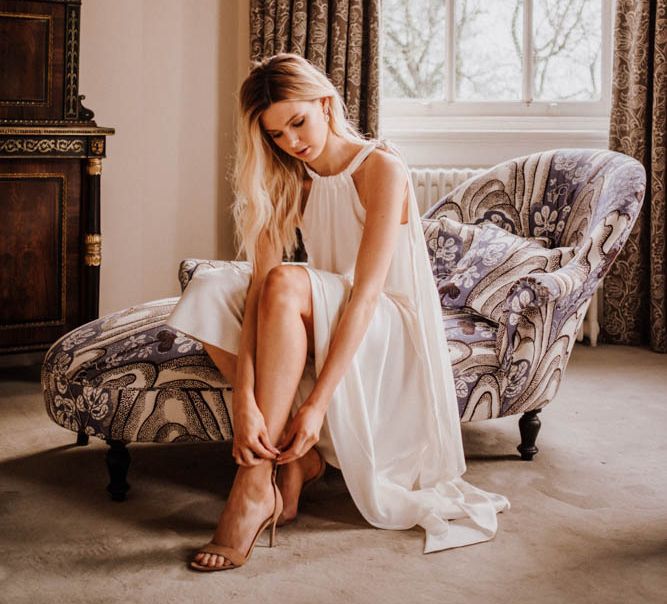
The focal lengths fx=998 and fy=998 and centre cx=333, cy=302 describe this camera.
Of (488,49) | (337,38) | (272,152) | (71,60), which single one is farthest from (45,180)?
(488,49)

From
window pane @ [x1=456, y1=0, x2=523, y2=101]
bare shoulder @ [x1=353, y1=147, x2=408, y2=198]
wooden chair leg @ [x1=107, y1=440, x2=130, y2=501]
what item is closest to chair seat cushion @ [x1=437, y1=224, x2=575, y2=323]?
bare shoulder @ [x1=353, y1=147, x2=408, y2=198]

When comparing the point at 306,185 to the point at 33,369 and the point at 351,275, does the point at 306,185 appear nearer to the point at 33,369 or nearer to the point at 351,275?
the point at 351,275

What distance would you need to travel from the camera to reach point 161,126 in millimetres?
4168

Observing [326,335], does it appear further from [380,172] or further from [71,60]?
[71,60]

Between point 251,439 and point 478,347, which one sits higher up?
point 478,347

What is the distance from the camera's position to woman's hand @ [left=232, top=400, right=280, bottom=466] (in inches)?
78.6

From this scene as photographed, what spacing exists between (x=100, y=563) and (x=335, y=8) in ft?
8.75

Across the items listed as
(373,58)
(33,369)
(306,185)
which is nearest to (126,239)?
(33,369)

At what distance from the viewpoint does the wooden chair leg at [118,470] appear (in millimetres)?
2346

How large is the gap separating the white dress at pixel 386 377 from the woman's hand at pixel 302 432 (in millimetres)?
110

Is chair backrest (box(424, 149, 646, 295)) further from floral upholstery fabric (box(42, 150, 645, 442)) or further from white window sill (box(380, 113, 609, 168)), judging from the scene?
white window sill (box(380, 113, 609, 168))

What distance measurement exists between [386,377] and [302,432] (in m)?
0.31

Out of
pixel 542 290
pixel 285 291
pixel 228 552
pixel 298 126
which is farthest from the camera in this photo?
pixel 542 290

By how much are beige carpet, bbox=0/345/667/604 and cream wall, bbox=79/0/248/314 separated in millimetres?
1283
